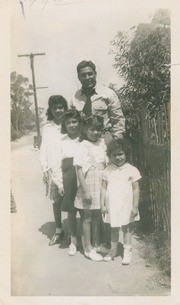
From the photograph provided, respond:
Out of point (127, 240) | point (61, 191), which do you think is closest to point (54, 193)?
point (61, 191)

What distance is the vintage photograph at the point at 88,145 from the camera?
2193 mm

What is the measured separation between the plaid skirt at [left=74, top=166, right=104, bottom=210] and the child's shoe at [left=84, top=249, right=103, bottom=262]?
0.25 metres

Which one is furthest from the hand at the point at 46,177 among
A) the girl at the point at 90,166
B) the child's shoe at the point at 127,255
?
the child's shoe at the point at 127,255

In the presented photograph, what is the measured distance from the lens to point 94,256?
2.21 meters

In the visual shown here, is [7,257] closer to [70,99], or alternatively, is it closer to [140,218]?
[140,218]

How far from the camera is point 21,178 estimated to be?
88.1 inches

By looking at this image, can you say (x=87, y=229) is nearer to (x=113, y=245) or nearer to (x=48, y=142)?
(x=113, y=245)

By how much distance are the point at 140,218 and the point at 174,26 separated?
108 cm

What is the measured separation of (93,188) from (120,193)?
0.50ft

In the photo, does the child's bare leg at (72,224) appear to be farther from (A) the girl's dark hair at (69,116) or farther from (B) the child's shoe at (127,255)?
(A) the girl's dark hair at (69,116)

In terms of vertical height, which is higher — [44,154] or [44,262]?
[44,154]

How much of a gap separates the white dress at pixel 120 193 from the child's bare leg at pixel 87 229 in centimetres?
9

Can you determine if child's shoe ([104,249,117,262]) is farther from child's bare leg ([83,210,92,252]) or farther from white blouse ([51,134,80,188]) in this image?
white blouse ([51,134,80,188])

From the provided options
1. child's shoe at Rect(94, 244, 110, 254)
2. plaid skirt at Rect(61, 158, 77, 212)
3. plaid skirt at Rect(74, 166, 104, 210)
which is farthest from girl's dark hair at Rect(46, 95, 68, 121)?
child's shoe at Rect(94, 244, 110, 254)
